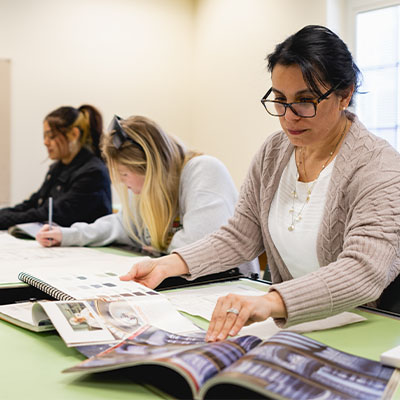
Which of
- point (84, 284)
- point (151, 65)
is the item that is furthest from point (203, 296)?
point (151, 65)

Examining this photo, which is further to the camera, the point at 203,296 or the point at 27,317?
the point at 203,296

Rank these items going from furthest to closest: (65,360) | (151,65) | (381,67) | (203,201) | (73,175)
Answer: (151,65), (381,67), (73,175), (203,201), (65,360)

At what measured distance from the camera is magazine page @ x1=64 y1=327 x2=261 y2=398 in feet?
2.27

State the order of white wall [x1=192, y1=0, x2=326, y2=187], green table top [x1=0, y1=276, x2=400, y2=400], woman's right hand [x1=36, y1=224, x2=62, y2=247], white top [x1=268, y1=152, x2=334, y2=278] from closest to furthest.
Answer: green table top [x1=0, y1=276, x2=400, y2=400]
white top [x1=268, y1=152, x2=334, y2=278]
woman's right hand [x1=36, y1=224, x2=62, y2=247]
white wall [x1=192, y1=0, x2=326, y2=187]

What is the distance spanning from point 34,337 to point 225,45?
3.89m

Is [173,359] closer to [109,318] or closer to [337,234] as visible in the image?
[109,318]

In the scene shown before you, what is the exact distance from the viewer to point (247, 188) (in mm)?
1532

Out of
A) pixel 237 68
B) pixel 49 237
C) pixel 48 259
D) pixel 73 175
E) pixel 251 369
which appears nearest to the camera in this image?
pixel 251 369

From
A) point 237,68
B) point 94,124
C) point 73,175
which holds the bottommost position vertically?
point 73,175

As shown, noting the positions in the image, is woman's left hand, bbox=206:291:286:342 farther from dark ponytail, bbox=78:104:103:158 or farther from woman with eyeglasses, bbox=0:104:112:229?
dark ponytail, bbox=78:104:103:158

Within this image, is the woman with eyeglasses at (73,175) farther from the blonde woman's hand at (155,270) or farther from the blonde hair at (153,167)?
the blonde woman's hand at (155,270)

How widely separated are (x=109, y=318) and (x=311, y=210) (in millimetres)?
580

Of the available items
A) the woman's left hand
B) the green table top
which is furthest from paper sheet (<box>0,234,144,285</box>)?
the woman's left hand

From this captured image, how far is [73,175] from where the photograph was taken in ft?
9.62
